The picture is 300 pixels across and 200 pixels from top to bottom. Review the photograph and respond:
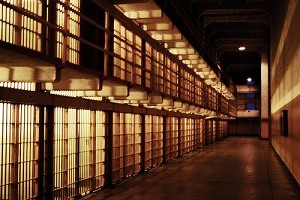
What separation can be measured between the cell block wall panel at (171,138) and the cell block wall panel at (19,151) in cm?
1156

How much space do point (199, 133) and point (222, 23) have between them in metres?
7.63

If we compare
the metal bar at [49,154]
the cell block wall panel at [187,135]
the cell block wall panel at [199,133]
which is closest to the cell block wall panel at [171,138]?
the cell block wall panel at [187,135]

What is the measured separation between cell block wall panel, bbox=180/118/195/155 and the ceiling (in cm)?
380

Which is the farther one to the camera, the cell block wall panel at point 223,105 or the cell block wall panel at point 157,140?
the cell block wall panel at point 223,105

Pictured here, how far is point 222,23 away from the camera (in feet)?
97.5

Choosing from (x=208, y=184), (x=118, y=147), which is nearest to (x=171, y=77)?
(x=118, y=147)

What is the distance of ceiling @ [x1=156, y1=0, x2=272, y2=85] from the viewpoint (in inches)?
814

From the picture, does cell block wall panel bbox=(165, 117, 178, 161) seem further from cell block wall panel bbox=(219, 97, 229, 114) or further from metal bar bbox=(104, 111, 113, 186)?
cell block wall panel bbox=(219, 97, 229, 114)

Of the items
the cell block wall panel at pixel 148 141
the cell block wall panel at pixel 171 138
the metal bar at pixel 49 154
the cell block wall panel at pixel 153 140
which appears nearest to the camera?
the metal bar at pixel 49 154

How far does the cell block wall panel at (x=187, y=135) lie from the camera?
23.6 meters

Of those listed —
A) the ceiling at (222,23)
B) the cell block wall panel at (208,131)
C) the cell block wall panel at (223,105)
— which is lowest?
the cell block wall panel at (208,131)

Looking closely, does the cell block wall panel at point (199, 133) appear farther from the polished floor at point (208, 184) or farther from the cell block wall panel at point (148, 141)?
the cell block wall panel at point (148, 141)

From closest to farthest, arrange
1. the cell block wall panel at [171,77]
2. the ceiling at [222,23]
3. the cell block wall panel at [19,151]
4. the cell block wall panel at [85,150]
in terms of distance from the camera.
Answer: the cell block wall panel at [19,151] → the cell block wall panel at [85,150] → the cell block wall panel at [171,77] → the ceiling at [222,23]

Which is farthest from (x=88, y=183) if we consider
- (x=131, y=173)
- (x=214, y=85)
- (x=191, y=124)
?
(x=214, y=85)
